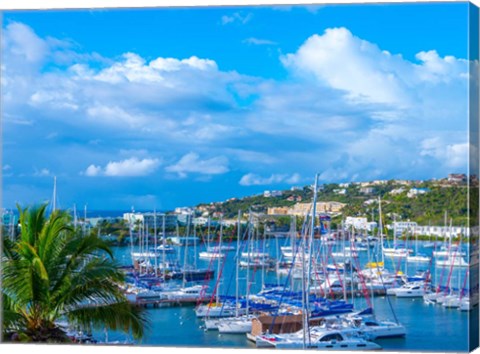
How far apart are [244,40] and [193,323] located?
9531mm

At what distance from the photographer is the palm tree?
8.01 meters

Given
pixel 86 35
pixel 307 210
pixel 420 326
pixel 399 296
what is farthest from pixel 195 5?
pixel 399 296

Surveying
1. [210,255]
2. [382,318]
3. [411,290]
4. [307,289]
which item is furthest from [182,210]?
[307,289]

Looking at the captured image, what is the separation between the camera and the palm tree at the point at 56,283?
801 centimetres

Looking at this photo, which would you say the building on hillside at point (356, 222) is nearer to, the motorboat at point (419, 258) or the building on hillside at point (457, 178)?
the motorboat at point (419, 258)

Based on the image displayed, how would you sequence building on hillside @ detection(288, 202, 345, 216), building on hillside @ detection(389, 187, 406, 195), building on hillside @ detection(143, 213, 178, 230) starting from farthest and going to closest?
building on hillside @ detection(143, 213, 178, 230), building on hillside @ detection(288, 202, 345, 216), building on hillside @ detection(389, 187, 406, 195)

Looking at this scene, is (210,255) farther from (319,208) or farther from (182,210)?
(319,208)

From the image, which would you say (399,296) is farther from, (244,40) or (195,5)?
(195,5)

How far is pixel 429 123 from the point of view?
1207 cm

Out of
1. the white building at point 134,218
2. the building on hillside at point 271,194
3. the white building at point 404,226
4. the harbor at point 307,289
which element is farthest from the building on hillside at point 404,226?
the white building at point 134,218

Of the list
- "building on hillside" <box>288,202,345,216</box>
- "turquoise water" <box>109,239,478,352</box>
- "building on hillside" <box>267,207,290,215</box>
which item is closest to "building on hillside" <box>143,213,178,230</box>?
"turquoise water" <box>109,239,478,352</box>

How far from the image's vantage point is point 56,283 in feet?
26.6

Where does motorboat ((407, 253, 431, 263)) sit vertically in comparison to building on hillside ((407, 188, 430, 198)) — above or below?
below

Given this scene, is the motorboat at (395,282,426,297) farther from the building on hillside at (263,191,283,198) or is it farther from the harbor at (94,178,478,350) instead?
the building on hillside at (263,191,283,198)
